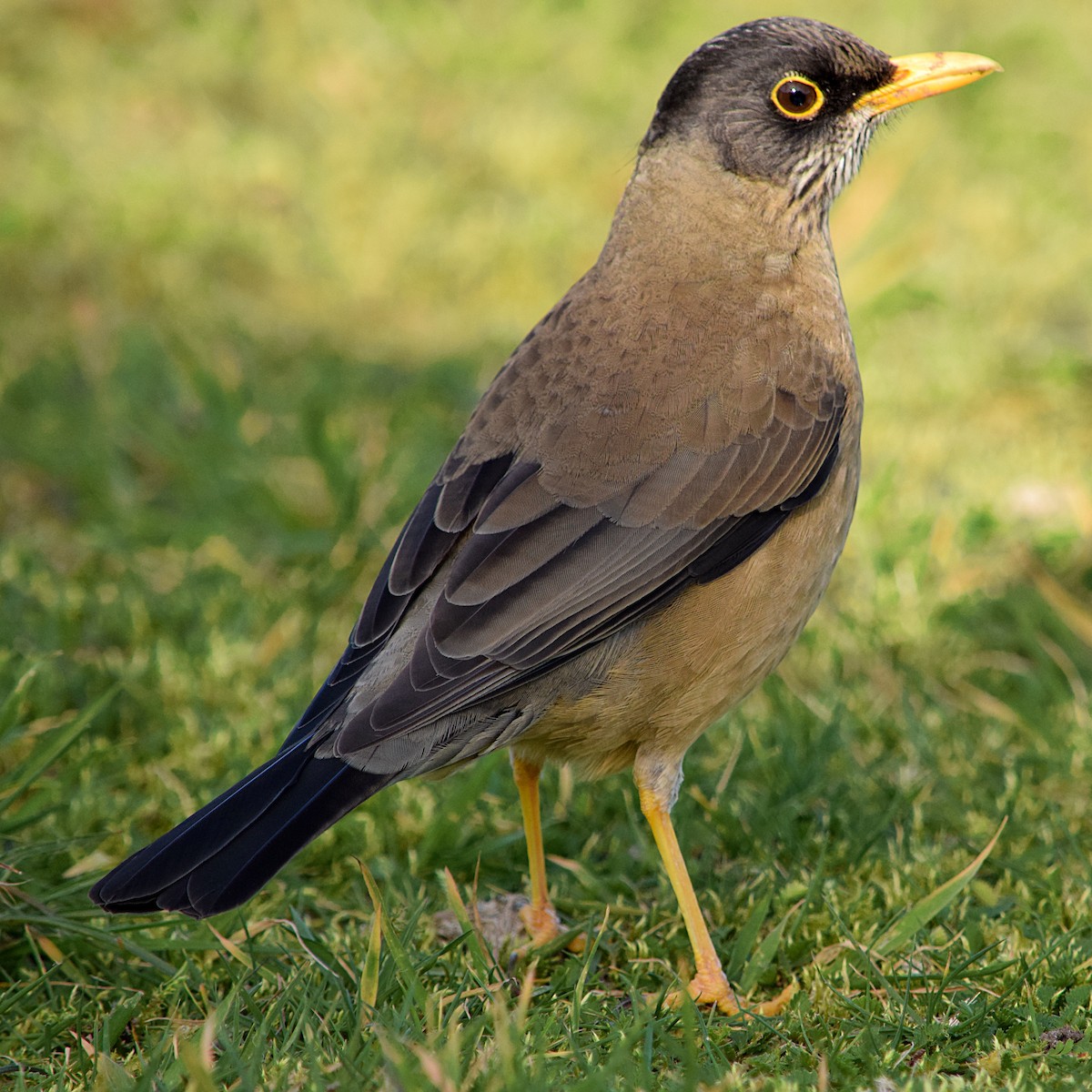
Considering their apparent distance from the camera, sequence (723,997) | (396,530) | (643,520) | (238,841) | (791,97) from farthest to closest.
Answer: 1. (396,530)
2. (791,97)
3. (643,520)
4. (723,997)
5. (238,841)

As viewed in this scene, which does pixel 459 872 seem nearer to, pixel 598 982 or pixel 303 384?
pixel 598 982

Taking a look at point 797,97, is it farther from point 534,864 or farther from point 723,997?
point 723,997

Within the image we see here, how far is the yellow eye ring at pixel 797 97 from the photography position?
4590mm

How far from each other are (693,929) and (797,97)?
258cm

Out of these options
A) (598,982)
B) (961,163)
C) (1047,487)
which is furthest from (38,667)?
(961,163)

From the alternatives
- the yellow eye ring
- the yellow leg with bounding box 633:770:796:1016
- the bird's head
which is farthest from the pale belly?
the yellow eye ring

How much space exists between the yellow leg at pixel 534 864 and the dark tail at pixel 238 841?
2.70 feet

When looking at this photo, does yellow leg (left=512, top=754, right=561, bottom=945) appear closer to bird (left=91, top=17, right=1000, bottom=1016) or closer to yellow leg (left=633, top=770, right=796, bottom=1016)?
bird (left=91, top=17, right=1000, bottom=1016)

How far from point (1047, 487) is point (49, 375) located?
16.2 ft

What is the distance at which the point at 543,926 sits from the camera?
4316 mm

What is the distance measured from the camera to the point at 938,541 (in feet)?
21.0

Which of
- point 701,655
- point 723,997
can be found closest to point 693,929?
point 723,997

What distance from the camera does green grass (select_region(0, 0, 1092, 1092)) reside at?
3.69 meters

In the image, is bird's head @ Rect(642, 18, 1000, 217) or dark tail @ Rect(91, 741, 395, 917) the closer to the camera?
dark tail @ Rect(91, 741, 395, 917)
